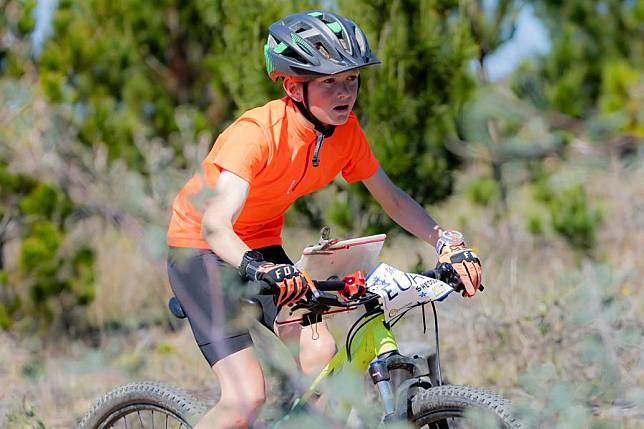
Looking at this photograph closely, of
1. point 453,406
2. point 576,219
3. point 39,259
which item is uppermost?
point 39,259

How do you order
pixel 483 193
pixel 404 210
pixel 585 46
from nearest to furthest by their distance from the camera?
1. pixel 404 210
2. pixel 483 193
3. pixel 585 46

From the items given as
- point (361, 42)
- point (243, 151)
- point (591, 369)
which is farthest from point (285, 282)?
point (591, 369)

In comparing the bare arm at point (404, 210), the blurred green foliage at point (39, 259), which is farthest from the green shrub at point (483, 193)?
the bare arm at point (404, 210)

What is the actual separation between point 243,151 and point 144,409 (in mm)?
1189

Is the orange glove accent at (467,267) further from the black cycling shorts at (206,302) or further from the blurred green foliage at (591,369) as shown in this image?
the black cycling shorts at (206,302)

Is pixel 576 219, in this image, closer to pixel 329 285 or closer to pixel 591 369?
pixel 591 369

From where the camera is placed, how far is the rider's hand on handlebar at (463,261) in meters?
2.98

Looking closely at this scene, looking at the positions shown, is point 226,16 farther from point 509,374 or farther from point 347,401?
point 347,401

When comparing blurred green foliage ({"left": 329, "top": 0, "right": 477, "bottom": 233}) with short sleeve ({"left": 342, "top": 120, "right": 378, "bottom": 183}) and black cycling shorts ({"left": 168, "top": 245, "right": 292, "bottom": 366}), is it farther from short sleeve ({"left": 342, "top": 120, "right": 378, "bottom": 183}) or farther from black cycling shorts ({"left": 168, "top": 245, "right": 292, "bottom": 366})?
black cycling shorts ({"left": 168, "top": 245, "right": 292, "bottom": 366})

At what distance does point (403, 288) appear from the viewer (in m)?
2.89

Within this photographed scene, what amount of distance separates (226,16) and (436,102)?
1.57m

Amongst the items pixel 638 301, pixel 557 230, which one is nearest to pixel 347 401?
pixel 638 301

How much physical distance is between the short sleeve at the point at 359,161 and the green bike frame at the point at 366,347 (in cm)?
68

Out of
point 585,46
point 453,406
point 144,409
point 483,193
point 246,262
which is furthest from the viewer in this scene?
point 585,46
